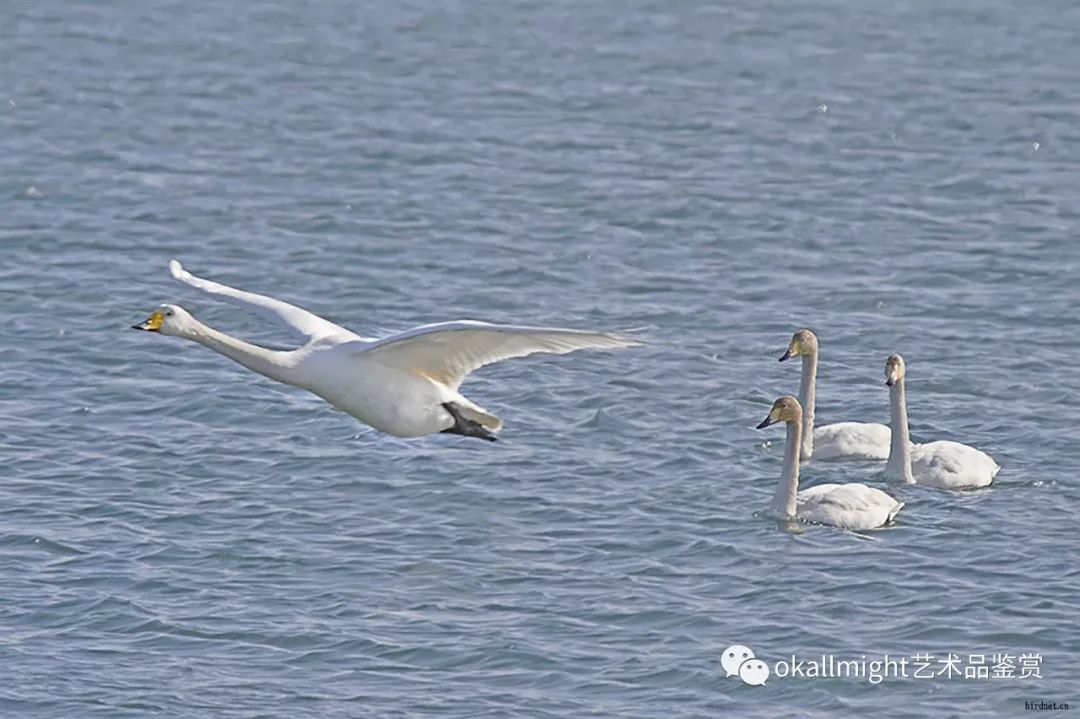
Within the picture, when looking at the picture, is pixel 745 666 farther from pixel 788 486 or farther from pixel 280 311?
pixel 280 311

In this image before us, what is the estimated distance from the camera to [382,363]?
42.8 feet

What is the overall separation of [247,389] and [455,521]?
3.36 m

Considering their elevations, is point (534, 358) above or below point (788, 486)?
above

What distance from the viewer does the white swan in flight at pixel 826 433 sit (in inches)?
658

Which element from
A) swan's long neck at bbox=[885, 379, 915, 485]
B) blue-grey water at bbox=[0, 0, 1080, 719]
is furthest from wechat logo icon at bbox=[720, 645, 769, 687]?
swan's long neck at bbox=[885, 379, 915, 485]

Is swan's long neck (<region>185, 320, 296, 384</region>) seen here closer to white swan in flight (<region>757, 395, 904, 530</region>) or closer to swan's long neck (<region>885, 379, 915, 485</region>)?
white swan in flight (<region>757, 395, 904, 530</region>)

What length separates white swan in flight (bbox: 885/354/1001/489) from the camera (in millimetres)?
15539

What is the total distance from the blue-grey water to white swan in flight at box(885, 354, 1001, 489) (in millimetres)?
165

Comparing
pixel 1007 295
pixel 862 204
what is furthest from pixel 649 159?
pixel 1007 295

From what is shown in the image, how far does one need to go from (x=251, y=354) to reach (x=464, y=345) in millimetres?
1200

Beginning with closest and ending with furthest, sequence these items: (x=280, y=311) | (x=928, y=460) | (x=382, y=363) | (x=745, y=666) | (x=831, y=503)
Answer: (x=745, y=666), (x=382, y=363), (x=280, y=311), (x=831, y=503), (x=928, y=460)

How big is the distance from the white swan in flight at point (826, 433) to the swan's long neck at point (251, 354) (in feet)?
17.0

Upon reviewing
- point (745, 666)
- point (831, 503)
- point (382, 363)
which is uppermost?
point (382, 363)

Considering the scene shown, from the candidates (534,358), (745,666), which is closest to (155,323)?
(745,666)
